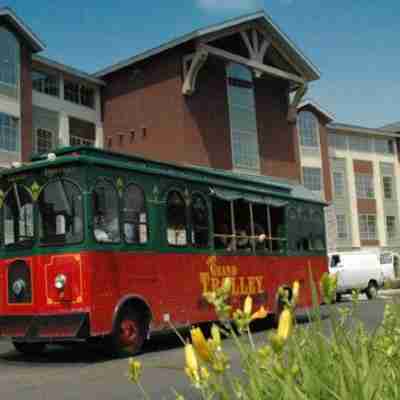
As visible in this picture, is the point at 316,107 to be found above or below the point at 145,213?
above

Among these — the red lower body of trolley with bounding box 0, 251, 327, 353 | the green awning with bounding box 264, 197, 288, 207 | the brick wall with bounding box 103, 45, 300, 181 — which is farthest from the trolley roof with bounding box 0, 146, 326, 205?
the brick wall with bounding box 103, 45, 300, 181

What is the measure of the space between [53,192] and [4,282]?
1.65 metres

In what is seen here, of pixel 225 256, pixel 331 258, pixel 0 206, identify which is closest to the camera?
pixel 0 206

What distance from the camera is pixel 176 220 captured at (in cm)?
1125

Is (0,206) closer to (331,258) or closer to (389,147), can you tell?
(331,258)

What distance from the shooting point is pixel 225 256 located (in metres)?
12.5

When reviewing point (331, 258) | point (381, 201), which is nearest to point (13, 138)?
point (331, 258)

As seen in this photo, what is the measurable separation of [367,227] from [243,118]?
21.2 metres

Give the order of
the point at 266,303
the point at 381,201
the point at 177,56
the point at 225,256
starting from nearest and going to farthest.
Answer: the point at 225,256 < the point at 266,303 < the point at 177,56 < the point at 381,201

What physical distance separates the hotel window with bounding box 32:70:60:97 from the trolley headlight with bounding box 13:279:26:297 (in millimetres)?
22434

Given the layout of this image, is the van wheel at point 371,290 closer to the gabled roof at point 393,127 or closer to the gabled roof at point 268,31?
the gabled roof at point 268,31

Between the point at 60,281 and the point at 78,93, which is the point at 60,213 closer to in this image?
the point at 60,281

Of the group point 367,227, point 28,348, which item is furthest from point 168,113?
point 367,227

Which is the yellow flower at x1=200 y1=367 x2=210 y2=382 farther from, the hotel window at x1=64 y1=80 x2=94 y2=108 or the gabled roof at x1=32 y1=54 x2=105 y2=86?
the hotel window at x1=64 y1=80 x2=94 y2=108
